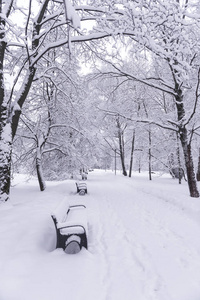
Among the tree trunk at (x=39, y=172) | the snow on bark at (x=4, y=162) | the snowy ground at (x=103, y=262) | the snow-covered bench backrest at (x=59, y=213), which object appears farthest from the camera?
the tree trunk at (x=39, y=172)

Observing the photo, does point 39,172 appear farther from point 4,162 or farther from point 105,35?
point 105,35

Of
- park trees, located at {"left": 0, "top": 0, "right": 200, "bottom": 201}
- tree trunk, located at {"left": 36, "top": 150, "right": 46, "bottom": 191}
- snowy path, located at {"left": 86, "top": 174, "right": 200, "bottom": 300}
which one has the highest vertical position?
park trees, located at {"left": 0, "top": 0, "right": 200, "bottom": 201}

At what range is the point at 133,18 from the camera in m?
4.29

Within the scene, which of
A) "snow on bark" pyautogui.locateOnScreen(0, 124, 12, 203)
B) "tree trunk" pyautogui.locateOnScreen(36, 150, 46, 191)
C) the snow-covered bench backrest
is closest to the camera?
the snow-covered bench backrest

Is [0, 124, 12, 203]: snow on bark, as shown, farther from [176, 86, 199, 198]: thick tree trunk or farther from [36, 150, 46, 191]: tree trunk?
[176, 86, 199, 198]: thick tree trunk

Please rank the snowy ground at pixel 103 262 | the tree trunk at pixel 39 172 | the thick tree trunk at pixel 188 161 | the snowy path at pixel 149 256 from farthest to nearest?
1. the tree trunk at pixel 39 172
2. the thick tree trunk at pixel 188 161
3. the snowy path at pixel 149 256
4. the snowy ground at pixel 103 262

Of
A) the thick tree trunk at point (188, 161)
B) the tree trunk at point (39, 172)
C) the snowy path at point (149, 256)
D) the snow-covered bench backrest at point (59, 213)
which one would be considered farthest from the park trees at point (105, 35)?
the tree trunk at point (39, 172)

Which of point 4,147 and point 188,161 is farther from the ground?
point 4,147

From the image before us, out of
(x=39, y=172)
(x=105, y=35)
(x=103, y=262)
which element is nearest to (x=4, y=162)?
(x=103, y=262)

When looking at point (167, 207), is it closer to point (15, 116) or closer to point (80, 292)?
point (80, 292)

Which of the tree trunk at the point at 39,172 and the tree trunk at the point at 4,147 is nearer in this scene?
the tree trunk at the point at 4,147

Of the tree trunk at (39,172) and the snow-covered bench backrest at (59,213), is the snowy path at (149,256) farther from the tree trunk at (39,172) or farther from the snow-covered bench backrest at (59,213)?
the tree trunk at (39,172)

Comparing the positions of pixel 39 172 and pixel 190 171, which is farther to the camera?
pixel 39 172

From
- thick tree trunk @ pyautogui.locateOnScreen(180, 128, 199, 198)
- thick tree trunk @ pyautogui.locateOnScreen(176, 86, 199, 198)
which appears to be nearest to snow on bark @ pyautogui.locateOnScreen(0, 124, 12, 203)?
thick tree trunk @ pyautogui.locateOnScreen(176, 86, 199, 198)
